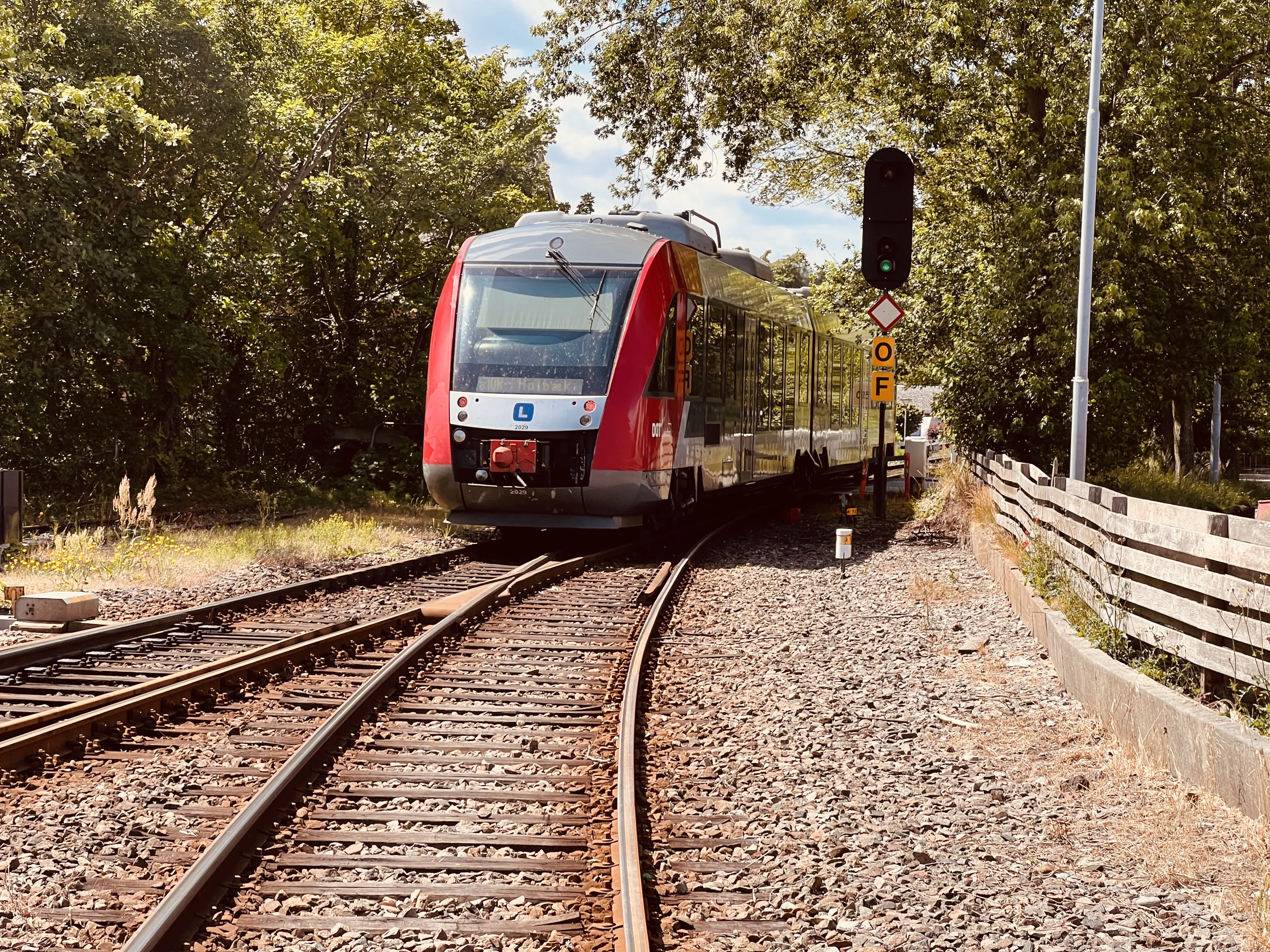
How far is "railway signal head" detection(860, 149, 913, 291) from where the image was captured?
16547mm

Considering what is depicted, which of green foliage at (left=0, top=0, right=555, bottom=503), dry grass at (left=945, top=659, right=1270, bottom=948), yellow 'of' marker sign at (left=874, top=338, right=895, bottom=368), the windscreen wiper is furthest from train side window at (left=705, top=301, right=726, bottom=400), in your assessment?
dry grass at (left=945, top=659, right=1270, bottom=948)

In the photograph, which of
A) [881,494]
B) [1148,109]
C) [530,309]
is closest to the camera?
[530,309]

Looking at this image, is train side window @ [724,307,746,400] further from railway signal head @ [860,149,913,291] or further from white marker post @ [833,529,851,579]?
white marker post @ [833,529,851,579]

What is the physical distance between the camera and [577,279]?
15586mm

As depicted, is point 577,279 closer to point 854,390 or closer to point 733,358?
point 733,358

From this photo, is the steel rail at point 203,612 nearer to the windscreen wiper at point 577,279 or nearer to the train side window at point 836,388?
the windscreen wiper at point 577,279

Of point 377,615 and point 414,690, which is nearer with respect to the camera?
point 414,690

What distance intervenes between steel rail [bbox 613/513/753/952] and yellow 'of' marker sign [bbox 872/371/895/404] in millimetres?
8750

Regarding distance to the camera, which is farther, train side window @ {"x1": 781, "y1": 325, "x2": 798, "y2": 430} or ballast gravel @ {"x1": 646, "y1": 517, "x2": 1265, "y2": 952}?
train side window @ {"x1": 781, "y1": 325, "x2": 798, "y2": 430}

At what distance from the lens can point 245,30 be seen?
2334 cm

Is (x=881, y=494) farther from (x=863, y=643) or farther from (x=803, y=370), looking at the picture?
(x=863, y=643)

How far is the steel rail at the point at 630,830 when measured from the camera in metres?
4.58

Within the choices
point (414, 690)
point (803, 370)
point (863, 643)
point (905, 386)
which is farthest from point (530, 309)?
point (905, 386)

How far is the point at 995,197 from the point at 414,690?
16.2m
